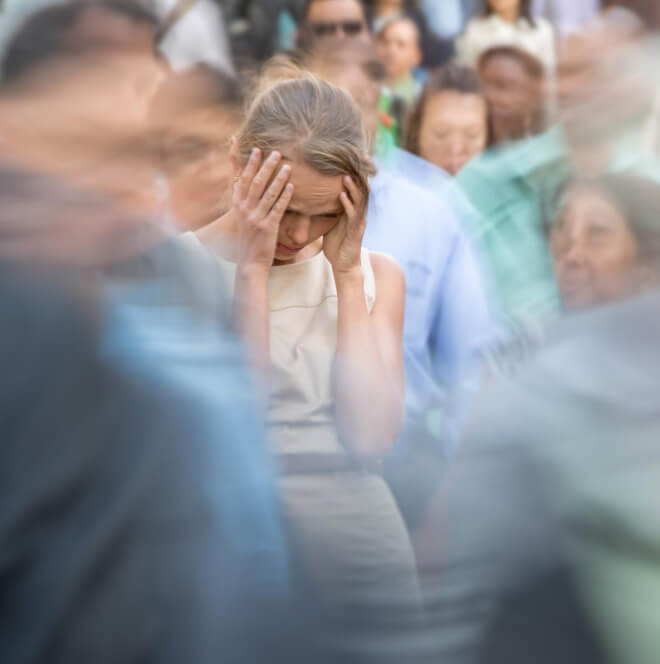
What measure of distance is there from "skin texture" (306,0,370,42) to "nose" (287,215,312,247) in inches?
114

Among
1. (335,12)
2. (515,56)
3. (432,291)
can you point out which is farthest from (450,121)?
(335,12)

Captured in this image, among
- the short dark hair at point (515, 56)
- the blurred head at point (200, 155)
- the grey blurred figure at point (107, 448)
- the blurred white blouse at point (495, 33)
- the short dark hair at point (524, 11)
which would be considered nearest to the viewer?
the grey blurred figure at point (107, 448)

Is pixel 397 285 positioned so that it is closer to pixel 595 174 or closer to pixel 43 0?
pixel 595 174

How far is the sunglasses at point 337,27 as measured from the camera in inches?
183

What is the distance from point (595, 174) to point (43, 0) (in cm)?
67

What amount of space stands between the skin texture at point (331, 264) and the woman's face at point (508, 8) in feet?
13.0

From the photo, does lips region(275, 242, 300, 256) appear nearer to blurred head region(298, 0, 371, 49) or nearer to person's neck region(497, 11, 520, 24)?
blurred head region(298, 0, 371, 49)

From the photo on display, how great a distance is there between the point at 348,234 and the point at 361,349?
0.24 m

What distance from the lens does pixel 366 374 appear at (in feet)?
6.60

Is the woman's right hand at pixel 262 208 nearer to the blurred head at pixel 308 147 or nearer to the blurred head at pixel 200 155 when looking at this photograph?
the blurred head at pixel 308 147

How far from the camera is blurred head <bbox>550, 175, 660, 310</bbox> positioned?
116 centimetres

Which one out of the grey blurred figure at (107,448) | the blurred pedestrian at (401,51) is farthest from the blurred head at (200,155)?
the blurred pedestrian at (401,51)

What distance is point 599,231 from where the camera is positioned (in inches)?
49.6

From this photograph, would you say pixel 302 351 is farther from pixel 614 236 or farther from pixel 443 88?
pixel 443 88
